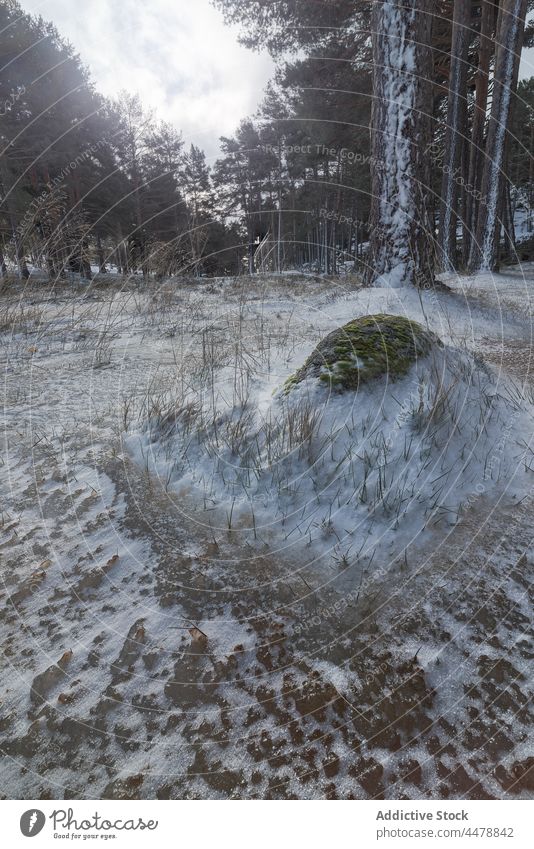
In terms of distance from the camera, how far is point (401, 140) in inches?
203

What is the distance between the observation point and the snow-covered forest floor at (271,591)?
99 cm

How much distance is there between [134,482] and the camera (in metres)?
2.11

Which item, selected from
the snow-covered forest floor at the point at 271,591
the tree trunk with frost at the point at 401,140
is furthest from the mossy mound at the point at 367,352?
the tree trunk with frost at the point at 401,140

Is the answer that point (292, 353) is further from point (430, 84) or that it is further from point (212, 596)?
point (430, 84)

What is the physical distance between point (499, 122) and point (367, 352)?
857 centimetres

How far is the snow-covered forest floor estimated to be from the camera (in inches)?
38.9

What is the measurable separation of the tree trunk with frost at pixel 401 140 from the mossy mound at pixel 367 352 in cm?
324

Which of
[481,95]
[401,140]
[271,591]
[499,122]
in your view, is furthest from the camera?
[481,95]

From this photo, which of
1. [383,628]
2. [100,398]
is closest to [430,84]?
[100,398]
